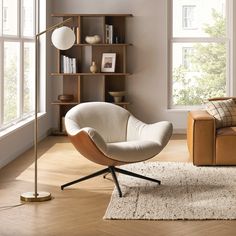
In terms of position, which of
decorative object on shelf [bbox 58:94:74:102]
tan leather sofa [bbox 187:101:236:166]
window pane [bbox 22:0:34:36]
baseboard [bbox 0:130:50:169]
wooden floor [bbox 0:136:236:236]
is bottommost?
wooden floor [bbox 0:136:236:236]

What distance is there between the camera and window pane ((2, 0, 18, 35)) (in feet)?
24.2

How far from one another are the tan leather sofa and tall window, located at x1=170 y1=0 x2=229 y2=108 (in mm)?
3116

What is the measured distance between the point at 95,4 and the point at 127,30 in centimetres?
65

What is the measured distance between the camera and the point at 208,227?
14.8ft

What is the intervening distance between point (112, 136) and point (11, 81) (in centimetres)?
201

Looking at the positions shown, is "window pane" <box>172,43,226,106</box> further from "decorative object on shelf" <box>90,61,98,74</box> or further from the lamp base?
the lamp base

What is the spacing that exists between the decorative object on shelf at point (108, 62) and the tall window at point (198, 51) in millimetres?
957

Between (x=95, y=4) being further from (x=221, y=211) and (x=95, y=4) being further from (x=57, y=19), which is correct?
(x=221, y=211)

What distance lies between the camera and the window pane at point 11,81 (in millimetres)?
7367

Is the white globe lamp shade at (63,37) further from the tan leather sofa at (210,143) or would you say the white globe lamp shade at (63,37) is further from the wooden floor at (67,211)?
the tan leather sofa at (210,143)

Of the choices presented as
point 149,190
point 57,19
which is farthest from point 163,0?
point 149,190

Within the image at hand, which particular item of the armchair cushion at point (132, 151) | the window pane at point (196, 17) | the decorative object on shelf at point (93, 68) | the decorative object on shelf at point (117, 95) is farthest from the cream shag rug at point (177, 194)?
the window pane at point (196, 17)

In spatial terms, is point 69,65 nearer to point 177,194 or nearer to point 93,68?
point 93,68

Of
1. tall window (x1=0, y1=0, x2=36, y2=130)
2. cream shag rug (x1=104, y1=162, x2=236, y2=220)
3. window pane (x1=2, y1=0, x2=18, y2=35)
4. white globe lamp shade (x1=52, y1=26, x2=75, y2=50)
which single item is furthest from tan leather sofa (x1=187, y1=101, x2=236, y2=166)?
window pane (x1=2, y1=0, x2=18, y2=35)
